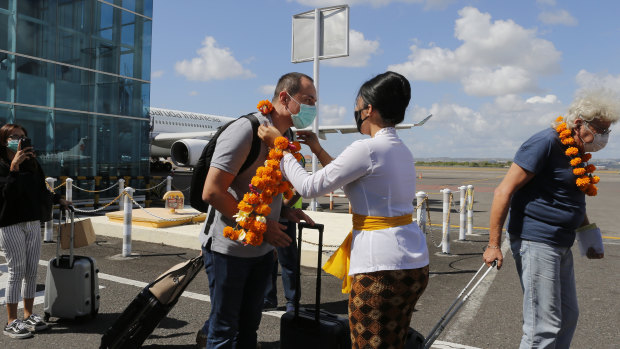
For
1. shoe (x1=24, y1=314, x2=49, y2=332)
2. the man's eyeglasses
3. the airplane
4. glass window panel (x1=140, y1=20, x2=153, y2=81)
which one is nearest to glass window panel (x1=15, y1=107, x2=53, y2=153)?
glass window panel (x1=140, y1=20, x2=153, y2=81)

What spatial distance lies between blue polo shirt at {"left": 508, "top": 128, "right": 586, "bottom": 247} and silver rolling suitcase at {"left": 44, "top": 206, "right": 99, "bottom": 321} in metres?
3.66

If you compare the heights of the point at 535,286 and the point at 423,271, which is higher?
the point at 423,271

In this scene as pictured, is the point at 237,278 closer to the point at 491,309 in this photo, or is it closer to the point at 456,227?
the point at 491,309

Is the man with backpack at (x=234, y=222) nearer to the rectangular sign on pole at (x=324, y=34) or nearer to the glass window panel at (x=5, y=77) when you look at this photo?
the rectangular sign on pole at (x=324, y=34)

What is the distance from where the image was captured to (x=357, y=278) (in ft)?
7.12

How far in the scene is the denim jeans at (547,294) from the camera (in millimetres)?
2787

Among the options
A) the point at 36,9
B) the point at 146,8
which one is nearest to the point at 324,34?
the point at 146,8

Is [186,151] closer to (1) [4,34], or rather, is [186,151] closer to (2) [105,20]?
(2) [105,20]

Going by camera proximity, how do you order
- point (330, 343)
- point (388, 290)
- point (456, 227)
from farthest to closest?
1. point (456, 227)
2. point (330, 343)
3. point (388, 290)

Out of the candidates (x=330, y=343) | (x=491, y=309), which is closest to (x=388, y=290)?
(x=330, y=343)

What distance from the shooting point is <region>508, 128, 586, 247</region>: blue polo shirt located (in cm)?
281

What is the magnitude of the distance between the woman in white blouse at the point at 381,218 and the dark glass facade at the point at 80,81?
13.5m

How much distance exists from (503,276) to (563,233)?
13.9 ft

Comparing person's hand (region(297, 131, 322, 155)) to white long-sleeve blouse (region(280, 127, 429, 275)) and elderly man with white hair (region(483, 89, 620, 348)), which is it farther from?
elderly man with white hair (region(483, 89, 620, 348))
